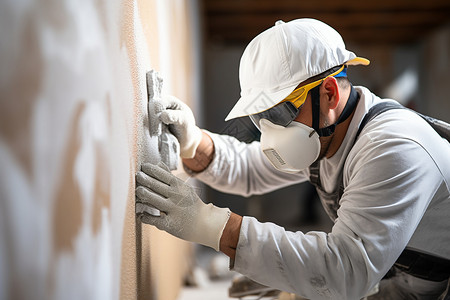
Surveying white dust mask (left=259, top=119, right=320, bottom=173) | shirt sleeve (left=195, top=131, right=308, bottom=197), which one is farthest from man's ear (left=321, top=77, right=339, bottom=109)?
shirt sleeve (left=195, top=131, right=308, bottom=197)

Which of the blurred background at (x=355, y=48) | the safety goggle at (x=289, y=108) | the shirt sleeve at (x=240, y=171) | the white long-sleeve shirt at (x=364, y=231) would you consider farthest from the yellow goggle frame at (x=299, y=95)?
the blurred background at (x=355, y=48)

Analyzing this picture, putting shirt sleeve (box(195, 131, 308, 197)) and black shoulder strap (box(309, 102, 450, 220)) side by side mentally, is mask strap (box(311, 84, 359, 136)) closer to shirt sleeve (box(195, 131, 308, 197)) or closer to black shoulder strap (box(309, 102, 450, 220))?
black shoulder strap (box(309, 102, 450, 220))

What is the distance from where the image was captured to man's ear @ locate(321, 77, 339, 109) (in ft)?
5.98

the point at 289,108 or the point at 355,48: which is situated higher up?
the point at 289,108

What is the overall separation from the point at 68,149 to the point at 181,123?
991mm

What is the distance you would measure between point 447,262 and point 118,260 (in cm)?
125

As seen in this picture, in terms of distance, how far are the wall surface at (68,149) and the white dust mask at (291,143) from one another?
50 centimetres

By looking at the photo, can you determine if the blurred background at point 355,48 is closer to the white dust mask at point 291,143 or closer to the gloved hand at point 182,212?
the white dust mask at point 291,143

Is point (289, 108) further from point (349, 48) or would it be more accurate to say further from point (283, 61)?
point (349, 48)

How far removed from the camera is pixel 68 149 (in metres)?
1.03

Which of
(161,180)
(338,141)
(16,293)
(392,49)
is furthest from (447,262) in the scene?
(392,49)

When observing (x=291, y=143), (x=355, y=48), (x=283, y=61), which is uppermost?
(x=283, y=61)

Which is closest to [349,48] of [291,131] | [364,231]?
[291,131]

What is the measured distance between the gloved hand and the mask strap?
1.60 ft
